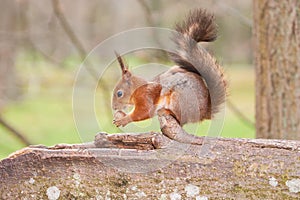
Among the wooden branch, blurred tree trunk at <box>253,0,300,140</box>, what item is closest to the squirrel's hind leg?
the wooden branch

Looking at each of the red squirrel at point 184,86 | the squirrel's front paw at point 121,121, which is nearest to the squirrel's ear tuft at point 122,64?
the red squirrel at point 184,86

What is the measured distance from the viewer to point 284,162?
157cm

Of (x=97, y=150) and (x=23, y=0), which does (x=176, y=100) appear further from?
(x=23, y=0)

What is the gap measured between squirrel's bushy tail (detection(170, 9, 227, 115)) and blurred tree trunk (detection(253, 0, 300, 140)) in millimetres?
896

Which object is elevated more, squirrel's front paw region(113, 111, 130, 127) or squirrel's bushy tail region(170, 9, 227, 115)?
squirrel's bushy tail region(170, 9, 227, 115)

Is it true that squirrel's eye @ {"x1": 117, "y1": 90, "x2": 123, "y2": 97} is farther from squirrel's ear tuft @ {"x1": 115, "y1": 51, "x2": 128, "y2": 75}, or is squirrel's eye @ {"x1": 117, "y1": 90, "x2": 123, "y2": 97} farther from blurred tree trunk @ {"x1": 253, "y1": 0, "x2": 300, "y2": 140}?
blurred tree trunk @ {"x1": 253, "y1": 0, "x2": 300, "y2": 140}

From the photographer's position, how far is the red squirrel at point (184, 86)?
1610mm

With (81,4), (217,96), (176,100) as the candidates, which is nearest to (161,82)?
(176,100)

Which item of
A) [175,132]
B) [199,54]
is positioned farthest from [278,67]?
[175,132]

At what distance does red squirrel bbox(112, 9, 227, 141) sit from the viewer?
161 centimetres

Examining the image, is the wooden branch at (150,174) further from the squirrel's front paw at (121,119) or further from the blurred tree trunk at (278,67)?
the blurred tree trunk at (278,67)

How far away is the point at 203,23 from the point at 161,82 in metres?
0.20

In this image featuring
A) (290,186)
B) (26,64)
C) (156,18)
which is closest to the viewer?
(290,186)

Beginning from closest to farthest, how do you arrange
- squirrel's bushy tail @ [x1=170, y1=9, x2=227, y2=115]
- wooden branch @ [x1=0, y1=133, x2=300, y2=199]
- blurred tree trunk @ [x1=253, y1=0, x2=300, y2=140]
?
wooden branch @ [x1=0, y1=133, x2=300, y2=199] → squirrel's bushy tail @ [x1=170, y1=9, x2=227, y2=115] → blurred tree trunk @ [x1=253, y1=0, x2=300, y2=140]
